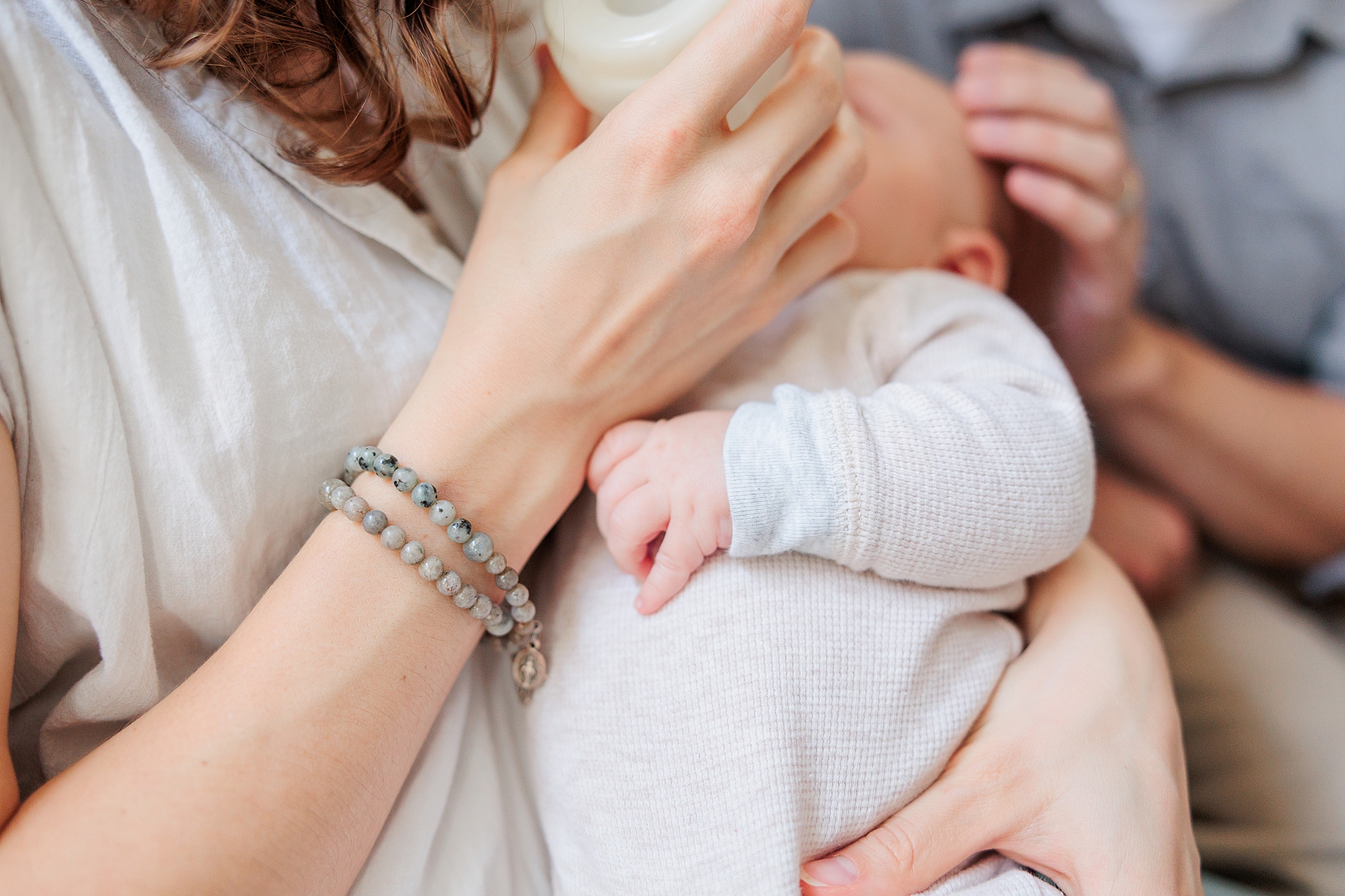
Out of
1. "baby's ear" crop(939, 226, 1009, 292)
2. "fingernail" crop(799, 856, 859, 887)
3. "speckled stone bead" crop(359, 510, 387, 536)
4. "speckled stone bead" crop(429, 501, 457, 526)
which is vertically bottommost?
"fingernail" crop(799, 856, 859, 887)

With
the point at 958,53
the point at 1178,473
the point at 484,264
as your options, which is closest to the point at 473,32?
the point at 484,264

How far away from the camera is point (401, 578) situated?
1.95 feet

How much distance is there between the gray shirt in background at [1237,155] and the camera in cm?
117

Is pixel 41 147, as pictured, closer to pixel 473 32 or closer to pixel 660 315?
pixel 473 32

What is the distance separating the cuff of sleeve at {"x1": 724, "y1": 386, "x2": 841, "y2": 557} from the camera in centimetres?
61

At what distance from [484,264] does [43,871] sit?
494 millimetres

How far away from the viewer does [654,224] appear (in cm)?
62

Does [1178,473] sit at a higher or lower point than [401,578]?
lower

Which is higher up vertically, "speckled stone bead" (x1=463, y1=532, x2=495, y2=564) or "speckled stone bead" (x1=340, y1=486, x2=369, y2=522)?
"speckled stone bead" (x1=340, y1=486, x2=369, y2=522)

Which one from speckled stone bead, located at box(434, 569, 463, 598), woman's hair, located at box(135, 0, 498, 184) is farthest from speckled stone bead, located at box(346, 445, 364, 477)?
woman's hair, located at box(135, 0, 498, 184)

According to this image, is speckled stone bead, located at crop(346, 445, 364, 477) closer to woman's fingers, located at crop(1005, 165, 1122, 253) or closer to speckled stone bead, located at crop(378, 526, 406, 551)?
speckled stone bead, located at crop(378, 526, 406, 551)

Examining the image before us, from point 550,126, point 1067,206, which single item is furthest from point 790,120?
point 1067,206

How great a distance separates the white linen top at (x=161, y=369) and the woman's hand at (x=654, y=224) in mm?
102

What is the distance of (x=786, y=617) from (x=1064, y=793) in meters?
0.27
